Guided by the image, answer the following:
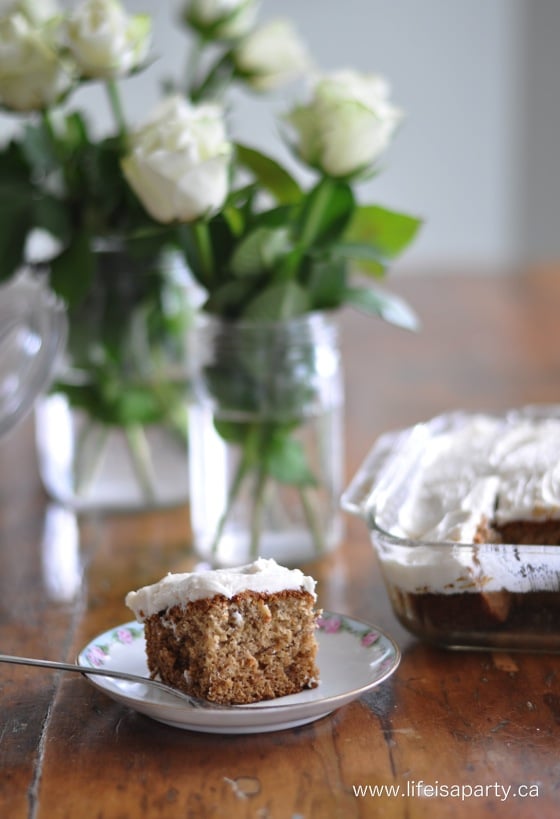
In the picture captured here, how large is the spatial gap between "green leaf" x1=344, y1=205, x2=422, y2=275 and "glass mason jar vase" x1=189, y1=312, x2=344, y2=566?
0.26ft

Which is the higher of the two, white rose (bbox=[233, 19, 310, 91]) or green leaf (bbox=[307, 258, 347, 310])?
white rose (bbox=[233, 19, 310, 91])

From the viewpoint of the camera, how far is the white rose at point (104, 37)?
101 cm

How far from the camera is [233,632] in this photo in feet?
2.44

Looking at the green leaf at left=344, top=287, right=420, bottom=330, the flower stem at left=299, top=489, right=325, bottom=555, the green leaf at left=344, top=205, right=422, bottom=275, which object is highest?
the green leaf at left=344, top=205, right=422, bottom=275

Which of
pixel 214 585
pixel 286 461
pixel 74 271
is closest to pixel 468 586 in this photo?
pixel 214 585

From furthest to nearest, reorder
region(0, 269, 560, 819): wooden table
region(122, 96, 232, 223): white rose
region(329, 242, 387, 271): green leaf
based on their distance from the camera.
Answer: region(329, 242, 387, 271): green leaf → region(122, 96, 232, 223): white rose → region(0, 269, 560, 819): wooden table

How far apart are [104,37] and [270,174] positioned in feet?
0.63

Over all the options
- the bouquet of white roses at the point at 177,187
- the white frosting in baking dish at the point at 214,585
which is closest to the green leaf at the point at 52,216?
the bouquet of white roses at the point at 177,187

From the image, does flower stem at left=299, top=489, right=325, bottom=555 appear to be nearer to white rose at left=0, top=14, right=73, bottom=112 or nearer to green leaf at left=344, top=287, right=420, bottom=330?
green leaf at left=344, top=287, right=420, bottom=330

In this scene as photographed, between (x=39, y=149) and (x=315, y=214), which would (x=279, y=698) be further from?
(x=39, y=149)

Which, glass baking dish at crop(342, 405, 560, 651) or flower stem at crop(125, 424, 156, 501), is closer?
glass baking dish at crop(342, 405, 560, 651)

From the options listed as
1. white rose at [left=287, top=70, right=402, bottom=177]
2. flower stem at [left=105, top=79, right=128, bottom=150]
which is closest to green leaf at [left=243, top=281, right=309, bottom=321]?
white rose at [left=287, top=70, right=402, bottom=177]

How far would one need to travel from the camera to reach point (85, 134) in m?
1.16

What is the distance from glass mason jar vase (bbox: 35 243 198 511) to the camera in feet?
3.95
